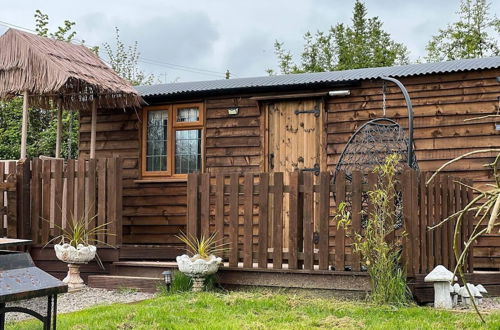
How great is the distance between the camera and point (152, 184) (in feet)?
35.4

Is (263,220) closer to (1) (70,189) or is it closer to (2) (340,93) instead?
(1) (70,189)

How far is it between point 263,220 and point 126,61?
19.5 m

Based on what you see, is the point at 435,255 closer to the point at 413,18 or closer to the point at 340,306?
the point at 340,306

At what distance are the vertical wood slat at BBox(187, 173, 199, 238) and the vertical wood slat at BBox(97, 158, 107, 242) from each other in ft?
4.84

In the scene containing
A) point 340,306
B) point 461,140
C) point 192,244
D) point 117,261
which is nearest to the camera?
point 340,306

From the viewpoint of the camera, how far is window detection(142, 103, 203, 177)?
10688mm

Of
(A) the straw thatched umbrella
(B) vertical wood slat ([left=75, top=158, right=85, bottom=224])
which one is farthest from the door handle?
(B) vertical wood slat ([left=75, top=158, right=85, bottom=224])

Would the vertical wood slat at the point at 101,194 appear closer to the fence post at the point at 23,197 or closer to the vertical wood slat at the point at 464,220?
the fence post at the point at 23,197

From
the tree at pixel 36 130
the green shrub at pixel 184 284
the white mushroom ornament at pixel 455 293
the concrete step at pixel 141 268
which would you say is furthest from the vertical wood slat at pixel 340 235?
the tree at pixel 36 130

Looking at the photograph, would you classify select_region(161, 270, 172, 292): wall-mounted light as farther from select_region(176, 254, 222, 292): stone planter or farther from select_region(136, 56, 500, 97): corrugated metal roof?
Result: select_region(136, 56, 500, 97): corrugated metal roof

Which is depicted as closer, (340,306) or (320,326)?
(320,326)

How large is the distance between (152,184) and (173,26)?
99.6ft

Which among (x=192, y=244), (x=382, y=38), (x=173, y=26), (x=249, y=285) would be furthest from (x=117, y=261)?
(x=173, y=26)

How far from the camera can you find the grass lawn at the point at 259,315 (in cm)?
511
